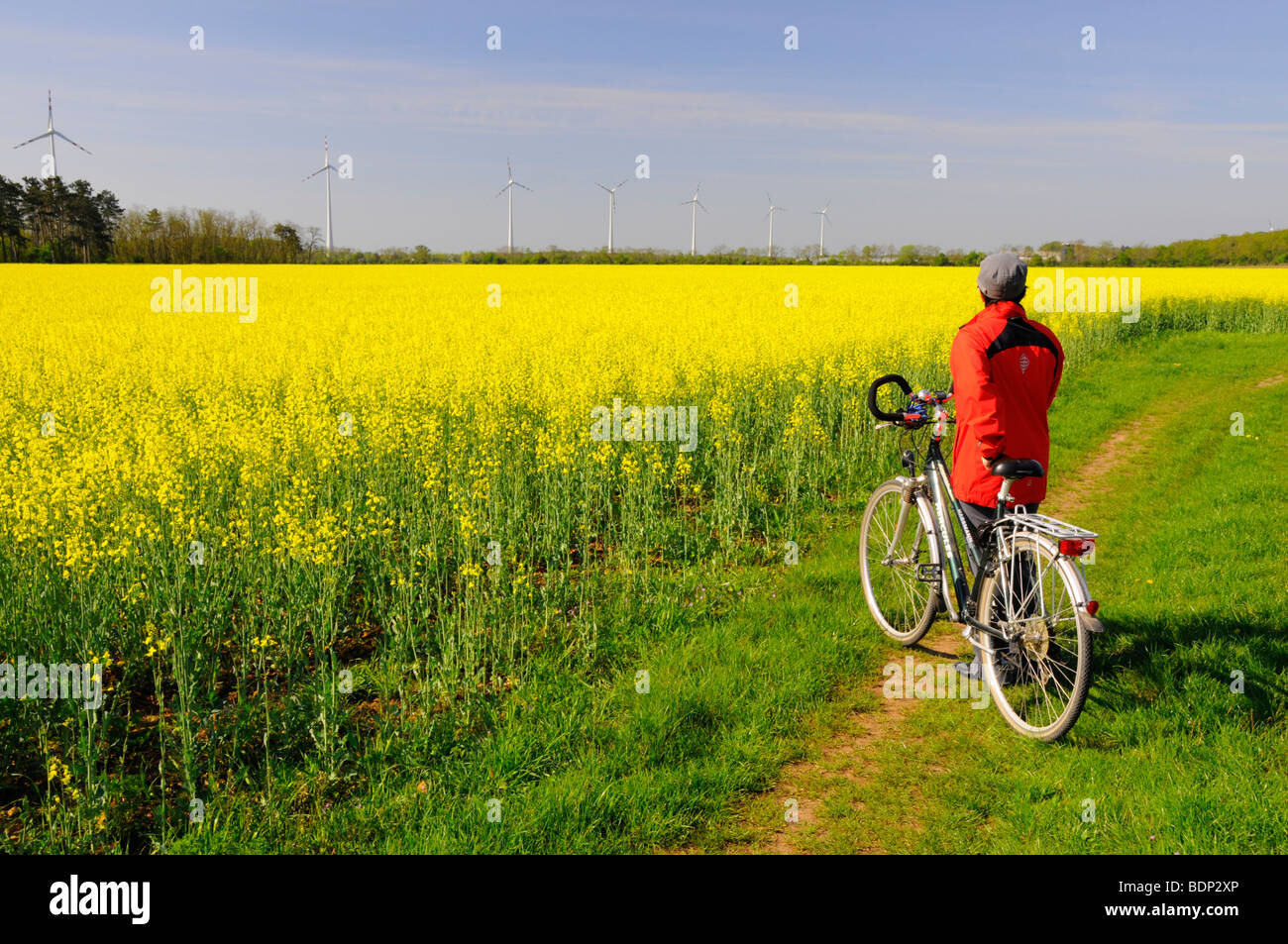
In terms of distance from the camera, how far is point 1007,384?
15.5 feet

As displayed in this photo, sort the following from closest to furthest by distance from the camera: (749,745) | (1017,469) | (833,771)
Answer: (1017,469) < (833,771) < (749,745)

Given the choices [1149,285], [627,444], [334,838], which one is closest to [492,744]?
[334,838]

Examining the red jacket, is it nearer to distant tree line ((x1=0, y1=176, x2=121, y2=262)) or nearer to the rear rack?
the rear rack

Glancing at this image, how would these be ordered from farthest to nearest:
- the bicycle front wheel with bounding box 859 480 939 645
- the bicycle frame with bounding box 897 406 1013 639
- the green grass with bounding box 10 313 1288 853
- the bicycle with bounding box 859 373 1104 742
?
the bicycle front wheel with bounding box 859 480 939 645 → the bicycle frame with bounding box 897 406 1013 639 → the bicycle with bounding box 859 373 1104 742 → the green grass with bounding box 10 313 1288 853

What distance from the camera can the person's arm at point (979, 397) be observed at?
4648 millimetres

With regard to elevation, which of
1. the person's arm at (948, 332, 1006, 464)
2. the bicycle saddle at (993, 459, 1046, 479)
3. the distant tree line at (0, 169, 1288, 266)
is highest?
the distant tree line at (0, 169, 1288, 266)

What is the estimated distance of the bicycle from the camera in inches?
167

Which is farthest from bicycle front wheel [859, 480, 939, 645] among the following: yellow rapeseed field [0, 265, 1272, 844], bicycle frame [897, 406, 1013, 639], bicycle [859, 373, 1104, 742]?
yellow rapeseed field [0, 265, 1272, 844]

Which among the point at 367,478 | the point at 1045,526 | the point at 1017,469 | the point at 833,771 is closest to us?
the point at 1045,526

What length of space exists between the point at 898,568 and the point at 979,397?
2.25m

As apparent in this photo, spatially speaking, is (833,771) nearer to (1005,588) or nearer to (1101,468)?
(1005,588)

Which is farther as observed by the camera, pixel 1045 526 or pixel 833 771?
pixel 833 771

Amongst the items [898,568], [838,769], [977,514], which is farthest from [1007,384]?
[838,769]

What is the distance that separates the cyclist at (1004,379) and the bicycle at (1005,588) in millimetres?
160
